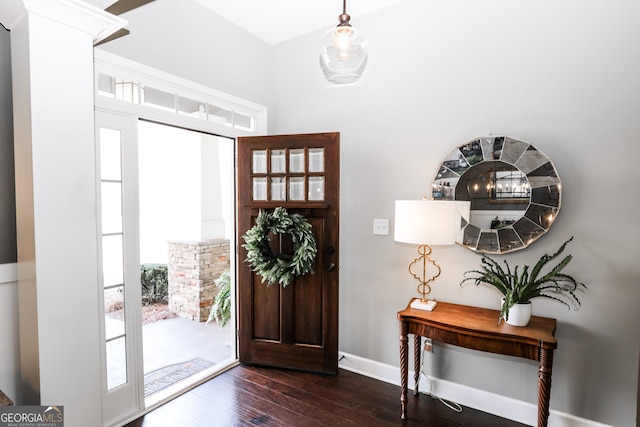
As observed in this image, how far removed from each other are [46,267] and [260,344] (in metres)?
1.85

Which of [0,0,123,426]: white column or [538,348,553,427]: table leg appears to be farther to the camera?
[538,348,553,427]: table leg

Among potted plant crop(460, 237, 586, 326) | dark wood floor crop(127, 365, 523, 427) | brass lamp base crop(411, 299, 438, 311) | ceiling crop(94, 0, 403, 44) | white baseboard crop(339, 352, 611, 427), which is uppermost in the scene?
ceiling crop(94, 0, 403, 44)

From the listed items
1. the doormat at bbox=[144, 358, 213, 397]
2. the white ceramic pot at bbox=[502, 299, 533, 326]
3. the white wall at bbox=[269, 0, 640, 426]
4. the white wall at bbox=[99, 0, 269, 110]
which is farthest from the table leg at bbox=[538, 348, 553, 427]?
the white wall at bbox=[99, 0, 269, 110]

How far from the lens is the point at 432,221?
2.09 meters

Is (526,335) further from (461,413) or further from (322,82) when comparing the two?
(322,82)

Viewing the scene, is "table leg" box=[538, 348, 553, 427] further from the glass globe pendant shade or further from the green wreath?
the glass globe pendant shade

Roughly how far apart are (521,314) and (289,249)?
1.72 metres

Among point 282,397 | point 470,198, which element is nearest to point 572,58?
point 470,198

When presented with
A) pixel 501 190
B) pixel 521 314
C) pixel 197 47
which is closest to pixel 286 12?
pixel 197 47

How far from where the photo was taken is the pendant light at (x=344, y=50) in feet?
4.61

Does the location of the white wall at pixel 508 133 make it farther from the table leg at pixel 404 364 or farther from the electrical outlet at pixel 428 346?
the table leg at pixel 404 364

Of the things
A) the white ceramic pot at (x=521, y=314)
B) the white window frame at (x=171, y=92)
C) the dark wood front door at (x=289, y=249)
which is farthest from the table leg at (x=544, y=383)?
the white window frame at (x=171, y=92)

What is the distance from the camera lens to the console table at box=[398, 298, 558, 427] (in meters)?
1.82

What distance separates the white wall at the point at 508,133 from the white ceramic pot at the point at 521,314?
312 mm
